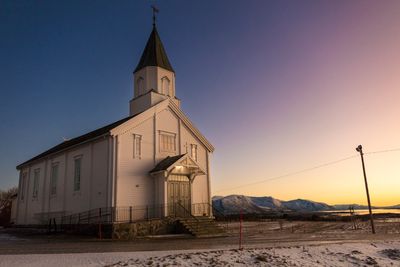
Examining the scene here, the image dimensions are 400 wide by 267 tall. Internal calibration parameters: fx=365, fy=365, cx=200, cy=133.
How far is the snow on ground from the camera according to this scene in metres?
11.3

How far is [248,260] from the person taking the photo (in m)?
12.6

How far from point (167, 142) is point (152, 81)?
5714mm

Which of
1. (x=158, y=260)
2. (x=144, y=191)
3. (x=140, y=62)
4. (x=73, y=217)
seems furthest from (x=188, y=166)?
(x=158, y=260)

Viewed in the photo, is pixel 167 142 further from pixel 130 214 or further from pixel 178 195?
pixel 130 214

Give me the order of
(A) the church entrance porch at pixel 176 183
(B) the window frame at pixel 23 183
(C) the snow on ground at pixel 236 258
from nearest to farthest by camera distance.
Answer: (C) the snow on ground at pixel 236 258 → (A) the church entrance porch at pixel 176 183 → (B) the window frame at pixel 23 183

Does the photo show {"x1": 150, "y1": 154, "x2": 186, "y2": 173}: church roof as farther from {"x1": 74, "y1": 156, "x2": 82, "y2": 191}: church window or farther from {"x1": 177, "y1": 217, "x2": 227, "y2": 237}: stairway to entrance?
{"x1": 74, "y1": 156, "x2": 82, "y2": 191}: church window

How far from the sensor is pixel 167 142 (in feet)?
86.2

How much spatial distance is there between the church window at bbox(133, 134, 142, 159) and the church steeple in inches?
164

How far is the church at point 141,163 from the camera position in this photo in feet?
75.7

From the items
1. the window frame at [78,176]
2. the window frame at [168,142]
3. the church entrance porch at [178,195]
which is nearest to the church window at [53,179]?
the window frame at [78,176]

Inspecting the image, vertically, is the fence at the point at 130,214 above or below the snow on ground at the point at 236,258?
above

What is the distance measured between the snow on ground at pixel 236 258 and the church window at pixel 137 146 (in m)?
11.2

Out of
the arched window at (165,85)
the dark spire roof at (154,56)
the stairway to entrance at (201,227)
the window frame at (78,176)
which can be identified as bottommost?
the stairway to entrance at (201,227)

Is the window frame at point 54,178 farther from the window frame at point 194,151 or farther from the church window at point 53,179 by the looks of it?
the window frame at point 194,151
